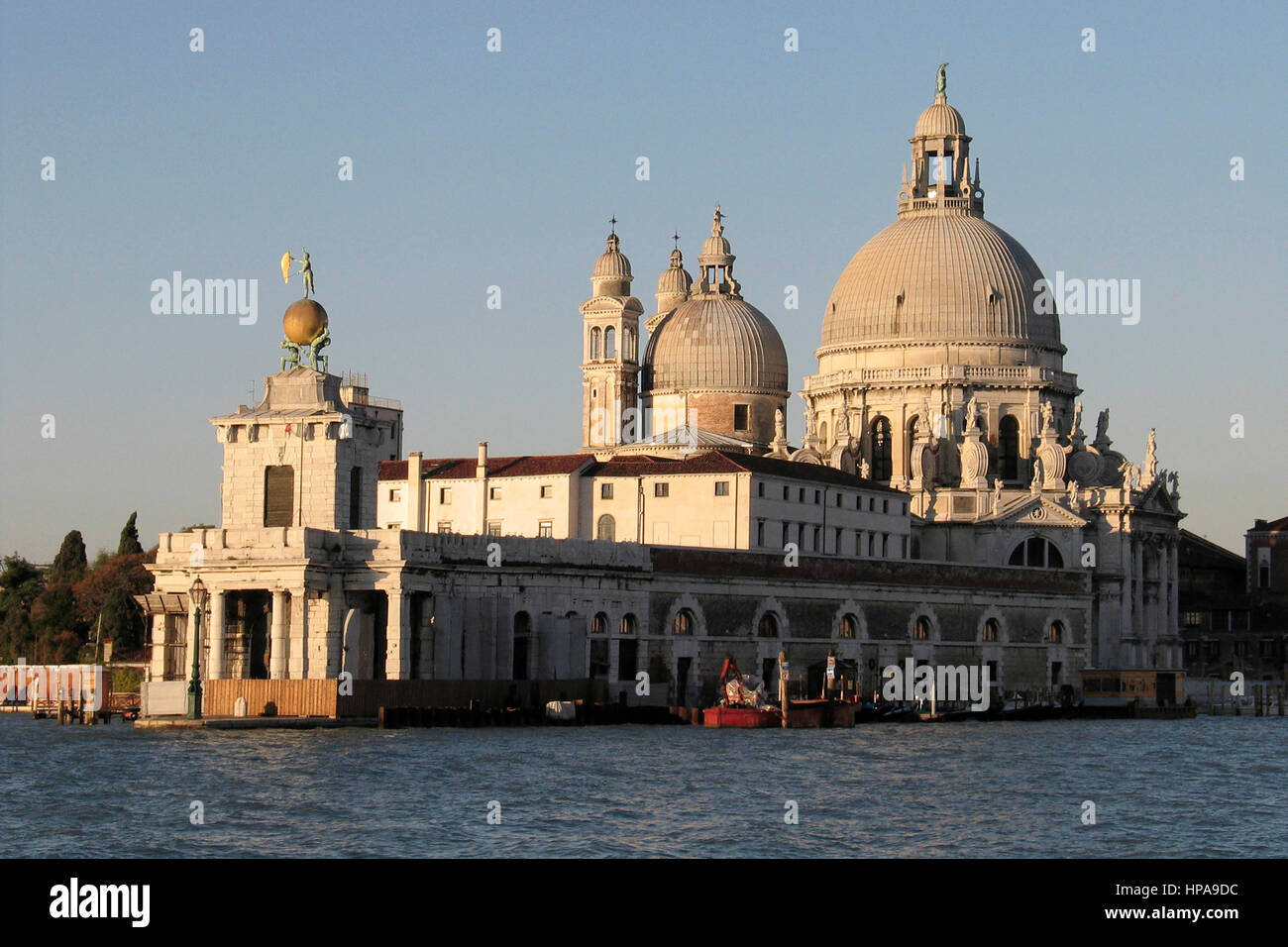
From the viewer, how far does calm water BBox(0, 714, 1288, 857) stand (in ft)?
113

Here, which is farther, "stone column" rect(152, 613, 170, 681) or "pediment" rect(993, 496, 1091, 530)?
"pediment" rect(993, 496, 1091, 530)

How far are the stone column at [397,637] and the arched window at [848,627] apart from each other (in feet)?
73.4

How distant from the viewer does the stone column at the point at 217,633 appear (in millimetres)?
61831

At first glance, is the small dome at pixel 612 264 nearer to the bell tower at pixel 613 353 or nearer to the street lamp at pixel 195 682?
the bell tower at pixel 613 353

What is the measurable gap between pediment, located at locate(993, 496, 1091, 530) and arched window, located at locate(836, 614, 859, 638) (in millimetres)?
18182

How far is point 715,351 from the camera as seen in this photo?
105m

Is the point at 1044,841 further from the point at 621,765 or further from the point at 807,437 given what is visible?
the point at 807,437

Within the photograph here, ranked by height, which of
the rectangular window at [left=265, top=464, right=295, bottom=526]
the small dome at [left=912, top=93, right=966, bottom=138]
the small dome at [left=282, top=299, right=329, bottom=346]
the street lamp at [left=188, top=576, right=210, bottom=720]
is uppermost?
the small dome at [left=912, top=93, right=966, bottom=138]

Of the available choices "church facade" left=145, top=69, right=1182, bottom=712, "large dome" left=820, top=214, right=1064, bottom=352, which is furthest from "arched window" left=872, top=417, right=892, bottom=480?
"large dome" left=820, top=214, right=1064, bottom=352

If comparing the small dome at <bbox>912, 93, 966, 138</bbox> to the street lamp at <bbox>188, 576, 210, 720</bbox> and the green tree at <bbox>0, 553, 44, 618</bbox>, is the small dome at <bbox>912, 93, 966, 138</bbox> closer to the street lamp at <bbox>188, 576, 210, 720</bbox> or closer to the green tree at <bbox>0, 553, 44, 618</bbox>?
the green tree at <bbox>0, 553, 44, 618</bbox>

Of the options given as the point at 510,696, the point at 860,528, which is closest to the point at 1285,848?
the point at 510,696

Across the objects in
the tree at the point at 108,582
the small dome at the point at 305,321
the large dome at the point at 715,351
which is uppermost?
the large dome at the point at 715,351

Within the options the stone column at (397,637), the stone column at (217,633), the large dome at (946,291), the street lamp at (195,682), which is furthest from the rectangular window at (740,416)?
the street lamp at (195,682)

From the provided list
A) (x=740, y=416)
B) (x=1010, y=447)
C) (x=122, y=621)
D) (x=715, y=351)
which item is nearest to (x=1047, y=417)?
(x=1010, y=447)
